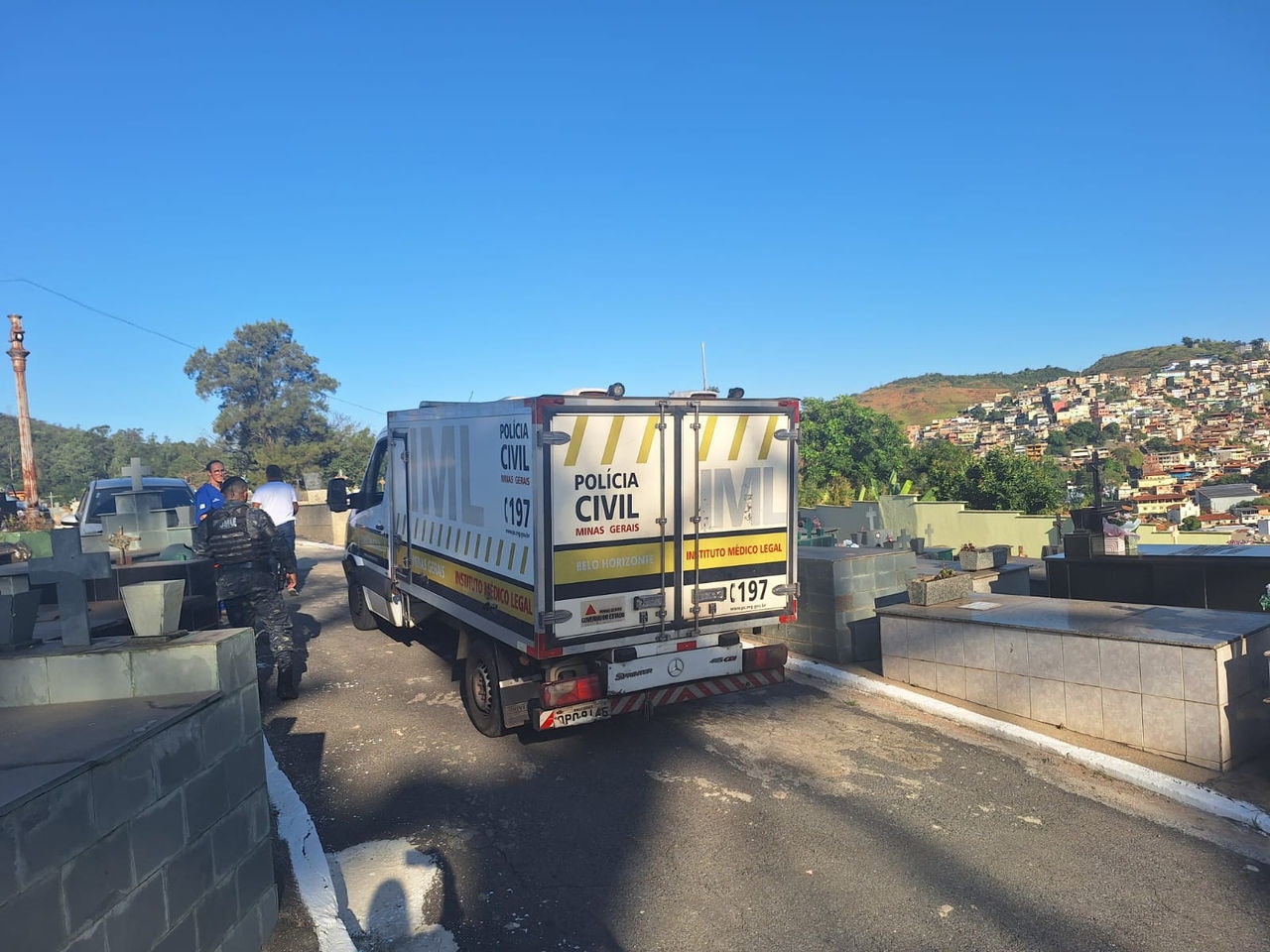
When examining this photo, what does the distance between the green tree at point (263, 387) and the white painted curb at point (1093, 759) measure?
51.1 m

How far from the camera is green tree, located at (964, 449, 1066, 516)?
26.7m

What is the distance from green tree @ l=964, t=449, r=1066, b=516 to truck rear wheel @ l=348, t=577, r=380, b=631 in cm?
2258

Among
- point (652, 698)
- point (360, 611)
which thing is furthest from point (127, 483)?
point (652, 698)

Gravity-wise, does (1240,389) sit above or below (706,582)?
above

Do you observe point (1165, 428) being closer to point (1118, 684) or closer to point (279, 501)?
point (1118, 684)

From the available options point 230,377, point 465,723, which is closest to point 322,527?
point 465,723

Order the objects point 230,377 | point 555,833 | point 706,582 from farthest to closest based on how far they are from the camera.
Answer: point 230,377, point 706,582, point 555,833

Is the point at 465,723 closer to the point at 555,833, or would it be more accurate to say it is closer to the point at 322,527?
the point at 555,833

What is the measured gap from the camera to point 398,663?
8719mm

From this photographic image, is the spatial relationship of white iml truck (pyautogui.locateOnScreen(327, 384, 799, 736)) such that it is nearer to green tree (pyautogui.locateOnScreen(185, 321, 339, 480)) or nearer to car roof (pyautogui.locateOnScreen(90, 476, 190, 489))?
car roof (pyautogui.locateOnScreen(90, 476, 190, 489))

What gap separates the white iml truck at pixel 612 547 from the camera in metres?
5.58

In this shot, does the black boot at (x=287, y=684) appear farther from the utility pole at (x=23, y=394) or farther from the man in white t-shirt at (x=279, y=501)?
the utility pole at (x=23, y=394)

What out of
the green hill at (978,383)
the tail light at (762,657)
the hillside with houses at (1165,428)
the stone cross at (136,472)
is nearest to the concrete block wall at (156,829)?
the tail light at (762,657)

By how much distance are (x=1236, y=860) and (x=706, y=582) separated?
349 centimetres
